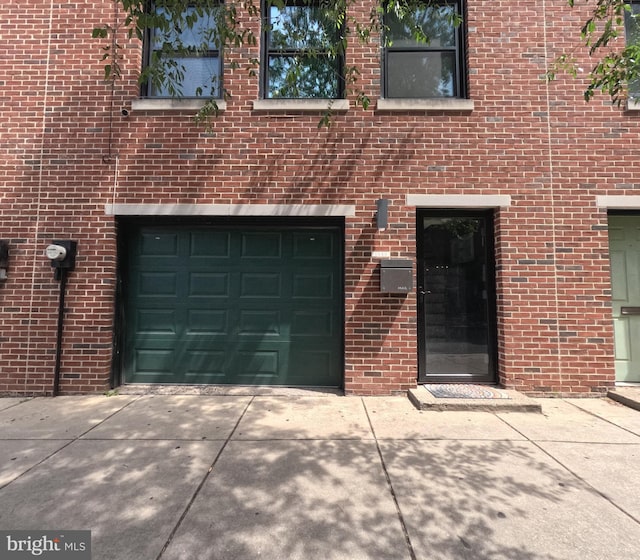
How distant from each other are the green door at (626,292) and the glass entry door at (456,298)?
1742 millimetres

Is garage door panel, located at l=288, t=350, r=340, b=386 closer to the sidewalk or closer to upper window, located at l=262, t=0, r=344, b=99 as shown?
the sidewalk

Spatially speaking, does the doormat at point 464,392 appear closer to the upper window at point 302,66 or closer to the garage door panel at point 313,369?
the garage door panel at point 313,369

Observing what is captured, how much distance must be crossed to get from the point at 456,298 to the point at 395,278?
1119 millimetres

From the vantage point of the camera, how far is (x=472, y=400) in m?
4.47

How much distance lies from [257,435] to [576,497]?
261cm

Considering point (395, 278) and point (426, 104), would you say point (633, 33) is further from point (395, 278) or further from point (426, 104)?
point (395, 278)

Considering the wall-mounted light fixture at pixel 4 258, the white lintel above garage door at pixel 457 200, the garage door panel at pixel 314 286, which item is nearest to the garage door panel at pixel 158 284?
the wall-mounted light fixture at pixel 4 258

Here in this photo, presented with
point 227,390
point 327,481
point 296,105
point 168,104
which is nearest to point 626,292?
point 327,481

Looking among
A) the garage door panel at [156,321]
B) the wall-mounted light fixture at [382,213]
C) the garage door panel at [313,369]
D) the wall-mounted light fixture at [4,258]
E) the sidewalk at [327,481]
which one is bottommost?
the sidewalk at [327,481]

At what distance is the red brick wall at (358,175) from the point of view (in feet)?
16.5

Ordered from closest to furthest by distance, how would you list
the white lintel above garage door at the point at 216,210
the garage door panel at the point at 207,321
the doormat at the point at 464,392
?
the doormat at the point at 464,392, the white lintel above garage door at the point at 216,210, the garage door panel at the point at 207,321

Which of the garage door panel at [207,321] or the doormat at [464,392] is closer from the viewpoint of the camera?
the doormat at [464,392]

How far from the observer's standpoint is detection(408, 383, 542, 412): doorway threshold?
437 cm

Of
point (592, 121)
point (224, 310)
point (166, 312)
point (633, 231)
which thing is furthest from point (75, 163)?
point (633, 231)
